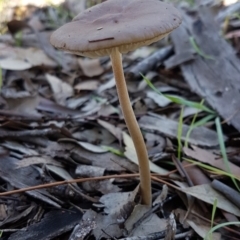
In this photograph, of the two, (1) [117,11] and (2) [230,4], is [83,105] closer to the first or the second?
(1) [117,11]

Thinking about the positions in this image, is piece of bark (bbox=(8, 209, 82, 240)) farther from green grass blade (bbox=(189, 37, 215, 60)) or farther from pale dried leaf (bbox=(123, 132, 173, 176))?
green grass blade (bbox=(189, 37, 215, 60))

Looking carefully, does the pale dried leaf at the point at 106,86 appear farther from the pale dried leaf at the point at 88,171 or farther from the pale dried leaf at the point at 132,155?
the pale dried leaf at the point at 88,171

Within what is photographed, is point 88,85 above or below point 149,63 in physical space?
below

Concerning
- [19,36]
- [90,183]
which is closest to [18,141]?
[90,183]

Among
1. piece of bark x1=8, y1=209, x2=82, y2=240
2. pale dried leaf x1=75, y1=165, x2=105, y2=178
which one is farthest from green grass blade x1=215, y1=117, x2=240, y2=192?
piece of bark x1=8, y1=209, x2=82, y2=240

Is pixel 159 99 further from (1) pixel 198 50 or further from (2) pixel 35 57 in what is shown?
(2) pixel 35 57

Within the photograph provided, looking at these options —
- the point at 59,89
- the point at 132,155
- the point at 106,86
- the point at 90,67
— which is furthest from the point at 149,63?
the point at 132,155

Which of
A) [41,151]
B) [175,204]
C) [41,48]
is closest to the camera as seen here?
[175,204]

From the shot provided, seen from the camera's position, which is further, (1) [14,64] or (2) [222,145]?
(1) [14,64]
